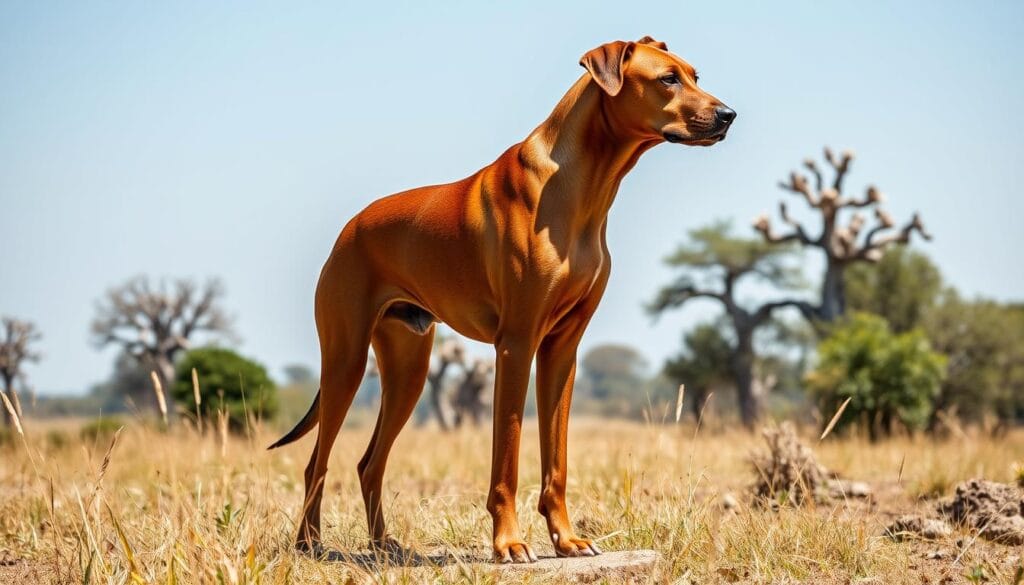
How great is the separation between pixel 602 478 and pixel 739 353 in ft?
80.5

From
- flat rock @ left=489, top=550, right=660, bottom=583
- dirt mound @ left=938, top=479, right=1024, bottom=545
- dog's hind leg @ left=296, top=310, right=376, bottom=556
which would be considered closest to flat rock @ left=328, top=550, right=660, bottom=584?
flat rock @ left=489, top=550, right=660, bottom=583

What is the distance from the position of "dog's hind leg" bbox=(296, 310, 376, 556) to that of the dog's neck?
128 centimetres

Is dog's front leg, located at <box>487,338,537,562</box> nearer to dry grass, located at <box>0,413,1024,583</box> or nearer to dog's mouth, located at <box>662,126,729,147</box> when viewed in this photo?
dry grass, located at <box>0,413,1024,583</box>

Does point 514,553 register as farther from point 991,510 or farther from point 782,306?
point 782,306

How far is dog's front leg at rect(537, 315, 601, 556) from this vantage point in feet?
16.5

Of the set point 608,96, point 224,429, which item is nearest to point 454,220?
point 608,96

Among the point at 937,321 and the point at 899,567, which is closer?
the point at 899,567

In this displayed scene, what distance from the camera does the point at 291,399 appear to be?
51.2 metres

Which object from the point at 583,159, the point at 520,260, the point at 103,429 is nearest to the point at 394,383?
the point at 520,260

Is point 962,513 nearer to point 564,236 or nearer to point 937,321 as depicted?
point 564,236

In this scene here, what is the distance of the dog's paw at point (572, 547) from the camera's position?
4992mm

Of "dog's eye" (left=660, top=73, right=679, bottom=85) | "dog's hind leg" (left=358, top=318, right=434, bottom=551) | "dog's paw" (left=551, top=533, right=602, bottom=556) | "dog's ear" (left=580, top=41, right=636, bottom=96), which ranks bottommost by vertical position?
"dog's paw" (left=551, top=533, right=602, bottom=556)

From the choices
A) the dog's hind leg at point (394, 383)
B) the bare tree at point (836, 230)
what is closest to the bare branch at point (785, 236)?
the bare tree at point (836, 230)

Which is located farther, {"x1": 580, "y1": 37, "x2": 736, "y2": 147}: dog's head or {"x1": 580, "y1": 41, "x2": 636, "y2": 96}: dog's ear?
{"x1": 580, "y1": 41, "x2": 636, "y2": 96}: dog's ear
